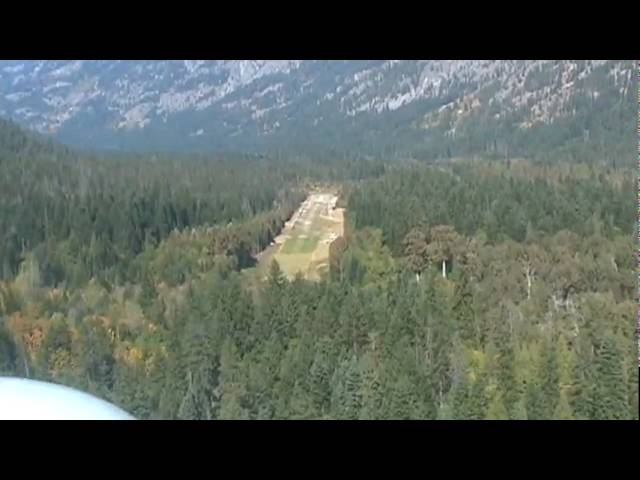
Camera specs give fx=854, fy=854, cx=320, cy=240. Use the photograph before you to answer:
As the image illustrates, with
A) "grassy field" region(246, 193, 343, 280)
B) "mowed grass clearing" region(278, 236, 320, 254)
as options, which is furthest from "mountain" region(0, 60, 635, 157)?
"mowed grass clearing" region(278, 236, 320, 254)

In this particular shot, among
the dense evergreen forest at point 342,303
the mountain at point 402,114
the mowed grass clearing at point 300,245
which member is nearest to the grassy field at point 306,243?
→ the mowed grass clearing at point 300,245

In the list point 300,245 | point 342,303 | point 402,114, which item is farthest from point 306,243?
point 402,114

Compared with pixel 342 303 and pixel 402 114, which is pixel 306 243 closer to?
pixel 342 303

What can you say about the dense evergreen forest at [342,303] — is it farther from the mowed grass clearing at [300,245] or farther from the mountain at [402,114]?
the mountain at [402,114]

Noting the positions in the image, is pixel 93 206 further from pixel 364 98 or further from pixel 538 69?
pixel 364 98

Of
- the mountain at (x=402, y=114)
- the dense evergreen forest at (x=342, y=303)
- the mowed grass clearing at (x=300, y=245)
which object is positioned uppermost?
the dense evergreen forest at (x=342, y=303)
